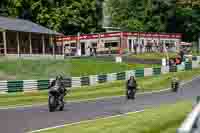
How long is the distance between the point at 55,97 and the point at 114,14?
89.3 meters

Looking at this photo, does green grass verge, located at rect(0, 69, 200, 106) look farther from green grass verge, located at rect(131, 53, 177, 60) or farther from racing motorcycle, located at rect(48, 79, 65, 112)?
green grass verge, located at rect(131, 53, 177, 60)

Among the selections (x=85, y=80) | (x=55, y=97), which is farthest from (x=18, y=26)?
(x=55, y=97)

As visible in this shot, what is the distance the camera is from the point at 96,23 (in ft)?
262

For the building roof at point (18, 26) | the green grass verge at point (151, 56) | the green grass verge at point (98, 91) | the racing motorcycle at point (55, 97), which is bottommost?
the green grass verge at point (98, 91)

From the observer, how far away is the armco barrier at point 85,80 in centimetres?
3422

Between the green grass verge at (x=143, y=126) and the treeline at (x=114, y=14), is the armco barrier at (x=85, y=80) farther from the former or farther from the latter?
the treeline at (x=114, y=14)

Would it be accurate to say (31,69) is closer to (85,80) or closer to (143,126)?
(85,80)

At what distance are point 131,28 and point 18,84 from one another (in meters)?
61.7

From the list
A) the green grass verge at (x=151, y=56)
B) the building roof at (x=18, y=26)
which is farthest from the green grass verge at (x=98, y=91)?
the building roof at (x=18, y=26)

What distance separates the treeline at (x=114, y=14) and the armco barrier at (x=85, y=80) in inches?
1049

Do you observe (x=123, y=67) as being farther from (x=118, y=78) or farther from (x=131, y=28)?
(x=131, y=28)

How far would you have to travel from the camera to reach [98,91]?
35969 mm

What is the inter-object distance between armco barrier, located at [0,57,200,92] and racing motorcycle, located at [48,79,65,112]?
1378 cm

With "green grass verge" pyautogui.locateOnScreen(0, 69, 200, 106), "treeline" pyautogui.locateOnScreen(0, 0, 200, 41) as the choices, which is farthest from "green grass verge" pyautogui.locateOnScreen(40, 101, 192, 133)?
"treeline" pyautogui.locateOnScreen(0, 0, 200, 41)
